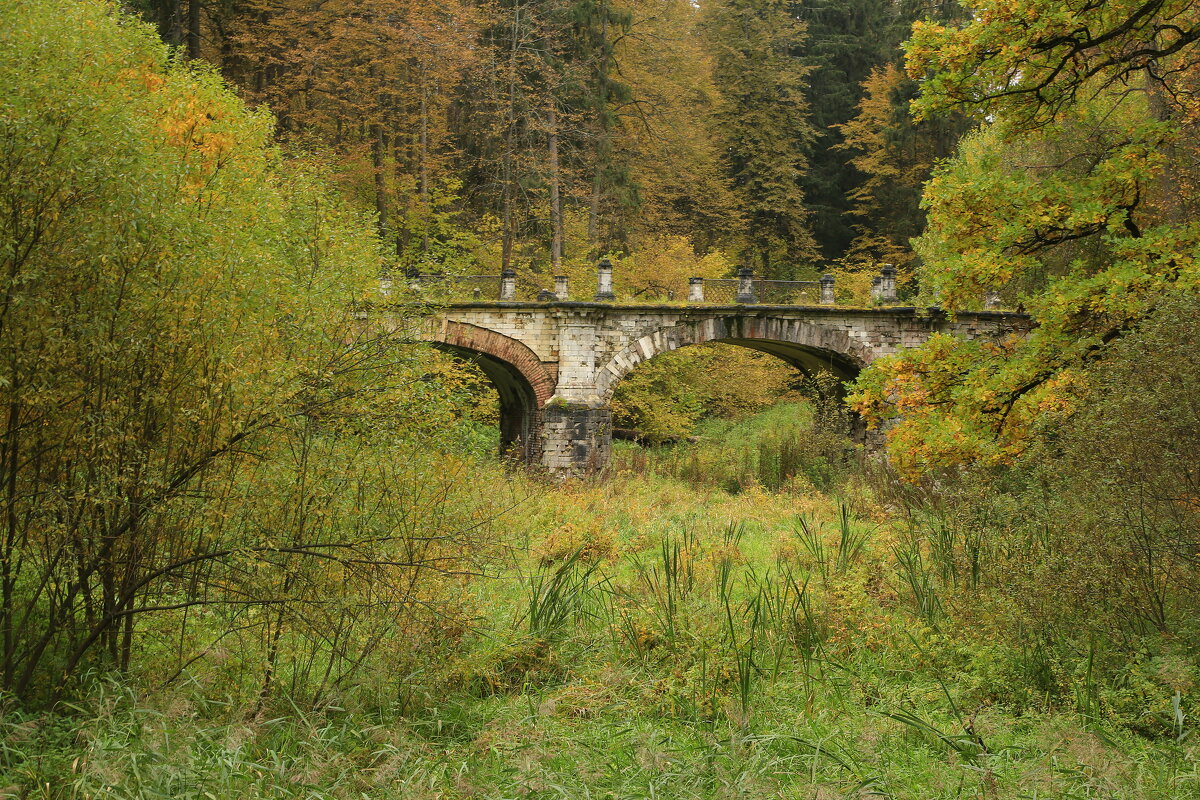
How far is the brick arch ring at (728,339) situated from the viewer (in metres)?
19.6

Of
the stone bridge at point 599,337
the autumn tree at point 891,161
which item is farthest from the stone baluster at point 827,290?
the autumn tree at point 891,161

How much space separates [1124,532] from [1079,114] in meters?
6.54

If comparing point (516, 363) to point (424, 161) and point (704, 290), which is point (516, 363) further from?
point (424, 161)

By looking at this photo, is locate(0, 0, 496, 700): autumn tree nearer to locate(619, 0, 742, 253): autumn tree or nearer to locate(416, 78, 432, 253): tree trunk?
locate(416, 78, 432, 253): tree trunk

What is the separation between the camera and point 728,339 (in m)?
20.5

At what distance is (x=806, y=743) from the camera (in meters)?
5.18

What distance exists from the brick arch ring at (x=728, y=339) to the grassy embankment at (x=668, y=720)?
10980 millimetres

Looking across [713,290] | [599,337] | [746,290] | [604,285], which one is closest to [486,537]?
[599,337]

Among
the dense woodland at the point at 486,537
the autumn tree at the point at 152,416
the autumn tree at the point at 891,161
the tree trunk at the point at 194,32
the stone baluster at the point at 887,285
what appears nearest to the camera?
the dense woodland at the point at 486,537

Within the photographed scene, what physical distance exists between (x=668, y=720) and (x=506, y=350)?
1379cm

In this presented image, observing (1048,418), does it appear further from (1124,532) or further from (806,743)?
(806,743)

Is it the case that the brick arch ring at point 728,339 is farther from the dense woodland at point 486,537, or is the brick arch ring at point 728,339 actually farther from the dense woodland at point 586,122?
the dense woodland at point 486,537

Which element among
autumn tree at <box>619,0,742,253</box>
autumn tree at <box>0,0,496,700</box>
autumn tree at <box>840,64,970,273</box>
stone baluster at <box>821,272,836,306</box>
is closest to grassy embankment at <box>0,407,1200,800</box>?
autumn tree at <box>0,0,496,700</box>

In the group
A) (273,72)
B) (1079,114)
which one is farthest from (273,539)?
(273,72)
